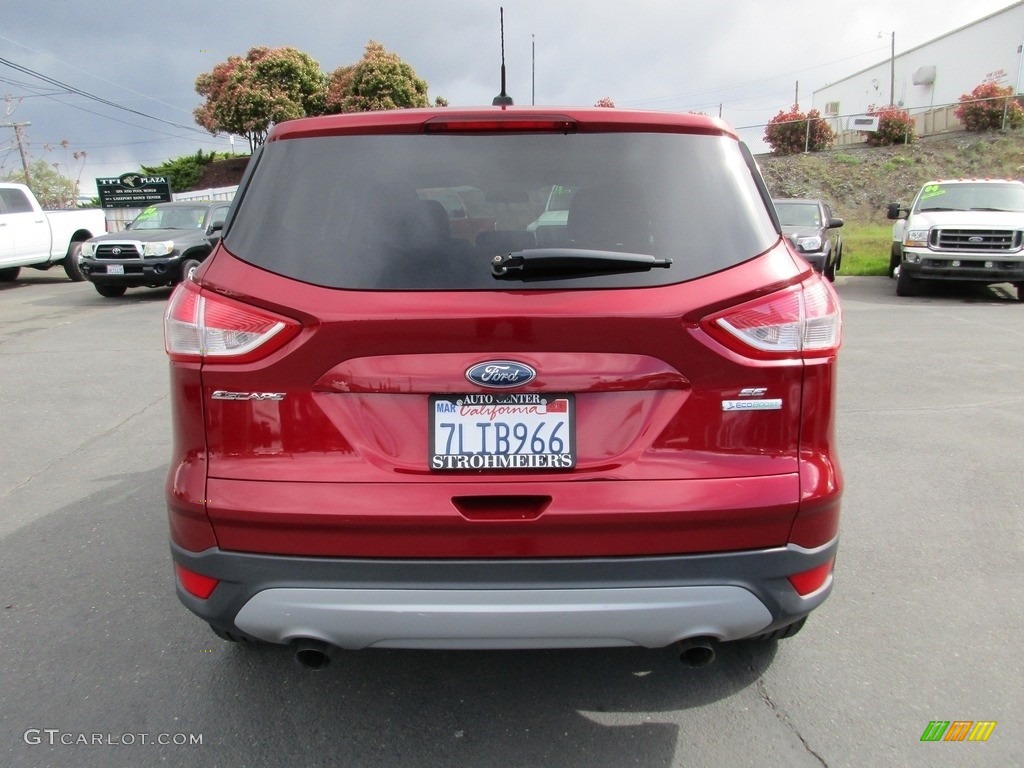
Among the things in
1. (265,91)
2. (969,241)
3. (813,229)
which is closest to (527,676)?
(969,241)

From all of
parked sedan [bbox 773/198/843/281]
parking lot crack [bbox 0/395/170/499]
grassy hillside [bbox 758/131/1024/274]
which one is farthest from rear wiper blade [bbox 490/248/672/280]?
grassy hillside [bbox 758/131/1024/274]

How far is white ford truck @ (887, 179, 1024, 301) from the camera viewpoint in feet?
40.7

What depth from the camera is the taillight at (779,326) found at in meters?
2.19

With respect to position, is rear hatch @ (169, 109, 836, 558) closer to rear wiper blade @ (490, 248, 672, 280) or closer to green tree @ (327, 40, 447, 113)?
rear wiper blade @ (490, 248, 672, 280)

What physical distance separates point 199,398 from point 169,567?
1.82 m

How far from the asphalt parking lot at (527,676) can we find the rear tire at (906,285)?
9159 mm

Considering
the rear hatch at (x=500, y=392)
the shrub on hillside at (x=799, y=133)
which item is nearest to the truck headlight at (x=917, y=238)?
the rear hatch at (x=500, y=392)

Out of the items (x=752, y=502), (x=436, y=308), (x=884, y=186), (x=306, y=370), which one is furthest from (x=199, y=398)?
(x=884, y=186)

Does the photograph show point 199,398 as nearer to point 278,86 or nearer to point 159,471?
point 159,471

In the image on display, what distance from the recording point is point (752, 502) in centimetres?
216

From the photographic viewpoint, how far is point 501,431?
85.1 inches

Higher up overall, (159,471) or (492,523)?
(492,523)

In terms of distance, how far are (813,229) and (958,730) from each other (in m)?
12.3

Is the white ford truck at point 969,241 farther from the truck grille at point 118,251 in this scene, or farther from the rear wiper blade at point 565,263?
the truck grille at point 118,251
